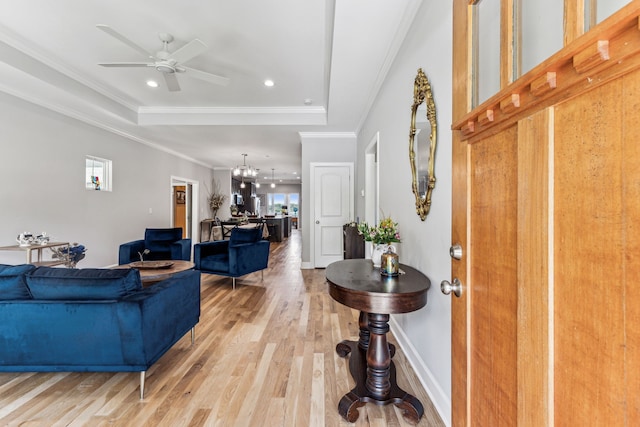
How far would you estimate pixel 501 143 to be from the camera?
79 cm

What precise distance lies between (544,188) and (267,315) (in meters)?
2.95

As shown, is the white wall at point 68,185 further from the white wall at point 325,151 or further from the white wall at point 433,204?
the white wall at point 433,204

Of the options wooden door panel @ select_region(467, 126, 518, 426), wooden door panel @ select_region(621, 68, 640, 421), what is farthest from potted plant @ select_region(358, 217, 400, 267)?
wooden door panel @ select_region(621, 68, 640, 421)

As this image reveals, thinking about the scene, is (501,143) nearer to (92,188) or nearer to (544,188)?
(544,188)

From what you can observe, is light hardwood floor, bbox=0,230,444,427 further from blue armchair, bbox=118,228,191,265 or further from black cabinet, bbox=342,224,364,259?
blue armchair, bbox=118,228,191,265

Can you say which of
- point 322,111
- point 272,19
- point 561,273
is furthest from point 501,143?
point 322,111

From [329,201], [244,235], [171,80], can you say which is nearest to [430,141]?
[171,80]

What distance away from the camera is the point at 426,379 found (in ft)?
5.98

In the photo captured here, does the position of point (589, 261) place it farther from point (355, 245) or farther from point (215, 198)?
point (215, 198)

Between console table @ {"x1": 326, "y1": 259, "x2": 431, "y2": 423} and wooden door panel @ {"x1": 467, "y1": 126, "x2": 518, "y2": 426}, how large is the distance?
593 mm

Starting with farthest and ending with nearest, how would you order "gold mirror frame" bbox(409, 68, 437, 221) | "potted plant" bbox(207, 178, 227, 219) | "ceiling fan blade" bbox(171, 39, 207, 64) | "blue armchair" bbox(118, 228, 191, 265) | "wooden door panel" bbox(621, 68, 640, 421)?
"potted plant" bbox(207, 178, 227, 219)
"blue armchair" bbox(118, 228, 191, 265)
"ceiling fan blade" bbox(171, 39, 207, 64)
"gold mirror frame" bbox(409, 68, 437, 221)
"wooden door panel" bbox(621, 68, 640, 421)

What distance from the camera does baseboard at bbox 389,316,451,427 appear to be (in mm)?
1554

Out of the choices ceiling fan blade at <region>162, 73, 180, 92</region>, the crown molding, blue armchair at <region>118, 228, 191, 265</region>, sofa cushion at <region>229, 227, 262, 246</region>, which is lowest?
blue armchair at <region>118, 228, 191, 265</region>

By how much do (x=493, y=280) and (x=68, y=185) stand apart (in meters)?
5.61
